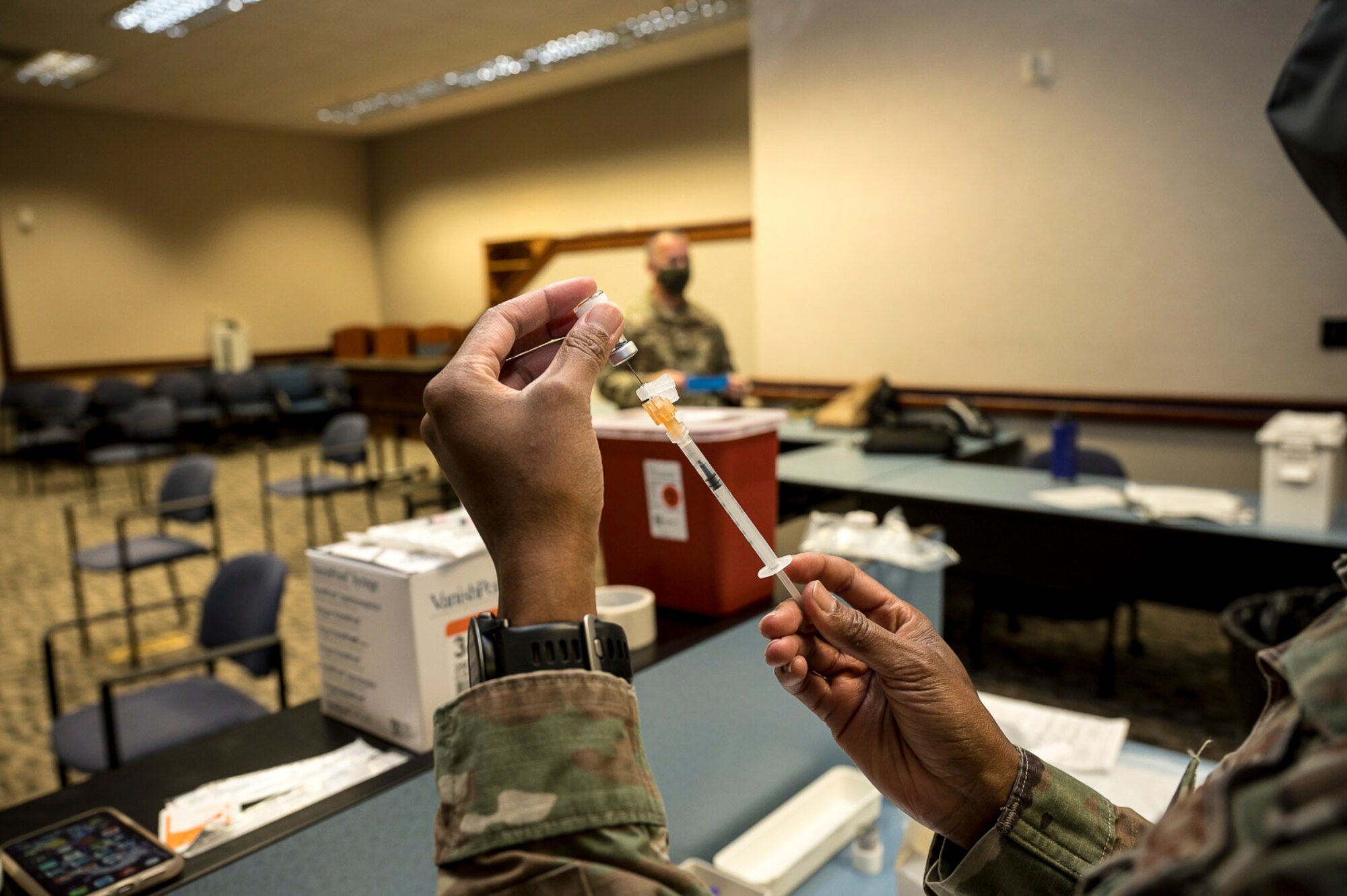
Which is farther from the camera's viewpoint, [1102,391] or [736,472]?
[1102,391]

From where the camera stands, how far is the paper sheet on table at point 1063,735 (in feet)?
4.33

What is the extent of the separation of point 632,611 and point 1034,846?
2.08 feet

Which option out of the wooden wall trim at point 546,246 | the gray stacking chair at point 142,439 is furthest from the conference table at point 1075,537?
the gray stacking chair at point 142,439

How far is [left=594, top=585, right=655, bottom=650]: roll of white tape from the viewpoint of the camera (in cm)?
122

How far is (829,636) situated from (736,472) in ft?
2.16

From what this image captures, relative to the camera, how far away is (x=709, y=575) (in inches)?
53.0

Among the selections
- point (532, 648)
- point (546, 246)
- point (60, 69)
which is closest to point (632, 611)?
point (532, 648)

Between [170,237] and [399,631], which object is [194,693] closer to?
[399,631]

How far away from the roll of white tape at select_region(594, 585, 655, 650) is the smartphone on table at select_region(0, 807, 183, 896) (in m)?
0.56

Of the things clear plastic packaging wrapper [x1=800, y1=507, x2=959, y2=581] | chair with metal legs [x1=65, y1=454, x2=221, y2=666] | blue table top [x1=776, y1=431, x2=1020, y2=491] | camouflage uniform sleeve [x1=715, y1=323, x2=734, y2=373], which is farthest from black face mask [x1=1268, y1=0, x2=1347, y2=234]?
camouflage uniform sleeve [x1=715, y1=323, x2=734, y2=373]

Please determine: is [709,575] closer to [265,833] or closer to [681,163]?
[265,833]

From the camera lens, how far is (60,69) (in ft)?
23.4

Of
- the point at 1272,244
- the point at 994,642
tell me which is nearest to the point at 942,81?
the point at 1272,244

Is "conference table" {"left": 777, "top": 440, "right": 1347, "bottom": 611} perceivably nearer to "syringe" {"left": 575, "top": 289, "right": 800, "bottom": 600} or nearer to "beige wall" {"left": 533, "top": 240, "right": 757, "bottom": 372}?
"syringe" {"left": 575, "top": 289, "right": 800, "bottom": 600}
